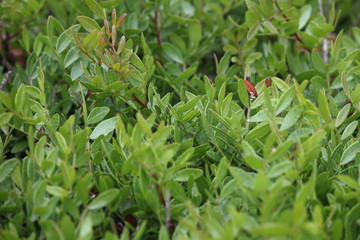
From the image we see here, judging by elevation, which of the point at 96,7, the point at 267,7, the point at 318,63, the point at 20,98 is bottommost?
the point at 318,63

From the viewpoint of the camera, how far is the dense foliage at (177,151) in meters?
1.14

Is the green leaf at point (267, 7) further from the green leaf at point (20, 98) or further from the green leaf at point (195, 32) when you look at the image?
the green leaf at point (20, 98)

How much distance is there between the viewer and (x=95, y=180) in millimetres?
1312

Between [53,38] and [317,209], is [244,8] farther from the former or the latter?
[317,209]

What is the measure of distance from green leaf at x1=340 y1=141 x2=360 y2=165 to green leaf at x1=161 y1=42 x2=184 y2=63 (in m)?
0.83

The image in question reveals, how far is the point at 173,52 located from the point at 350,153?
88 cm

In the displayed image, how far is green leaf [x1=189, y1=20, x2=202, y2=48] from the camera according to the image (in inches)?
78.2

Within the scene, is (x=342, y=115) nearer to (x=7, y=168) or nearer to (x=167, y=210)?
(x=167, y=210)

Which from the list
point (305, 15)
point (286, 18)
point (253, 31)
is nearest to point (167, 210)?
point (253, 31)

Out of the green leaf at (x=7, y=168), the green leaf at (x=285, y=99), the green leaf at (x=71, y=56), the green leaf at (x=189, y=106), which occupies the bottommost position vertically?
the green leaf at (x=285, y=99)

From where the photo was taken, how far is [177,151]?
51.9 inches

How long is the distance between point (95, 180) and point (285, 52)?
3.08 ft

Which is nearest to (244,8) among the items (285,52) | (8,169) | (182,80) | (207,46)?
(207,46)

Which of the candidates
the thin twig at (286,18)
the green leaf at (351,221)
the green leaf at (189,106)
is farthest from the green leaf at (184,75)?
the green leaf at (351,221)
